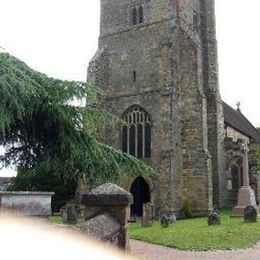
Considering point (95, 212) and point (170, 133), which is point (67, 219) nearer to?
point (170, 133)

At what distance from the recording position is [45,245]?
3.80 metres

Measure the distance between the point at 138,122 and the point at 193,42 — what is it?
21.3 ft

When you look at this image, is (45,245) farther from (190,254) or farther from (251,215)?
(251,215)

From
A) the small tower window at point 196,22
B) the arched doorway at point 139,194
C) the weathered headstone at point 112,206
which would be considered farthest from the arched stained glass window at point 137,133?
the weathered headstone at point 112,206

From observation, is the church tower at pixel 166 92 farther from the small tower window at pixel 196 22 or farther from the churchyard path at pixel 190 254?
the churchyard path at pixel 190 254

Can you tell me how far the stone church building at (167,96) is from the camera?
27.5m

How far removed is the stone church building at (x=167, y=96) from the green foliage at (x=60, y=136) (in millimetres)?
14732

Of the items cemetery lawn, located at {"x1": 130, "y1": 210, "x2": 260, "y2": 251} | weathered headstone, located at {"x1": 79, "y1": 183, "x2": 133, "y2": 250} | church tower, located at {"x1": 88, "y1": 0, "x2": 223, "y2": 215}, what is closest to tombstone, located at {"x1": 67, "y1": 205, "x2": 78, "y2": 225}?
church tower, located at {"x1": 88, "y1": 0, "x2": 223, "y2": 215}

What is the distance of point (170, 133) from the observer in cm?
2762

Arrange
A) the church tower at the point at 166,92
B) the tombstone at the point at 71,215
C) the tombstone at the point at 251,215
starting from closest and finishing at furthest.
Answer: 1. the tombstone at the point at 251,215
2. the tombstone at the point at 71,215
3. the church tower at the point at 166,92

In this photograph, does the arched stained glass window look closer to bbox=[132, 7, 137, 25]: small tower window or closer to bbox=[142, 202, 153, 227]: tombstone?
bbox=[142, 202, 153, 227]: tombstone

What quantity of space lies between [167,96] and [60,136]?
724 inches

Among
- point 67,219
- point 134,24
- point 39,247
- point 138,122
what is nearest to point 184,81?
point 138,122

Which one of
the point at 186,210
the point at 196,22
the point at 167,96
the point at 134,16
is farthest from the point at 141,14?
the point at 186,210
